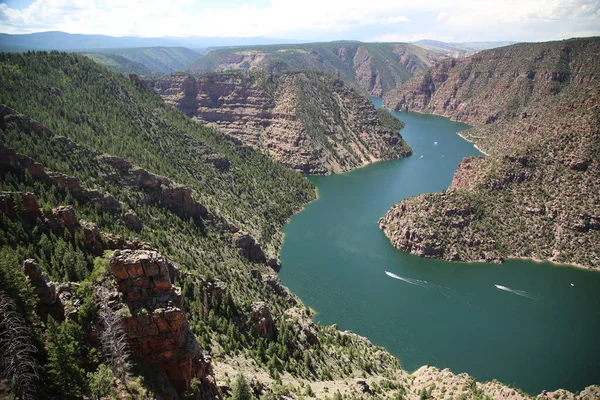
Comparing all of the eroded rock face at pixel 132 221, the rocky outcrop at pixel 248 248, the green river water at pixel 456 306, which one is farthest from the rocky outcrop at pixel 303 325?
the eroded rock face at pixel 132 221

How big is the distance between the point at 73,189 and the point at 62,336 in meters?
64.4

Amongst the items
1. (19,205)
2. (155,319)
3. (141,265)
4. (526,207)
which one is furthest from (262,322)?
(526,207)

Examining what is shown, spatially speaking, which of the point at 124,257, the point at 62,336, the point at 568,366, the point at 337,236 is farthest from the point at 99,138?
the point at 568,366

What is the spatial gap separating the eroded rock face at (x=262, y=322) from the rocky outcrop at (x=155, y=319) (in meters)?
28.8

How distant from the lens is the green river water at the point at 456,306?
82938 mm

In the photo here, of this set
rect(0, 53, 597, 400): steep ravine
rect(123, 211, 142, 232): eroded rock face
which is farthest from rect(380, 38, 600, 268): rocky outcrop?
rect(123, 211, 142, 232): eroded rock face

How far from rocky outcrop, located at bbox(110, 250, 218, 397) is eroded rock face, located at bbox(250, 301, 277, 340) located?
28.8 m

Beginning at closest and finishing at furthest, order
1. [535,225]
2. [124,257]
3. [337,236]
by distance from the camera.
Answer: [124,257] → [535,225] → [337,236]

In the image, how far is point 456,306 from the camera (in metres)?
102

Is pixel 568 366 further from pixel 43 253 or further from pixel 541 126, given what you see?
pixel 541 126

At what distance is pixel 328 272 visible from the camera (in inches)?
4569

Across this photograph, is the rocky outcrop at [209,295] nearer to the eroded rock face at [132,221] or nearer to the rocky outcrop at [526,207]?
the eroded rock face at [132,221]

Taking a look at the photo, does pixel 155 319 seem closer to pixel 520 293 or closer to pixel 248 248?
pixel 248 248

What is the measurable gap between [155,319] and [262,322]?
34.2 meters
